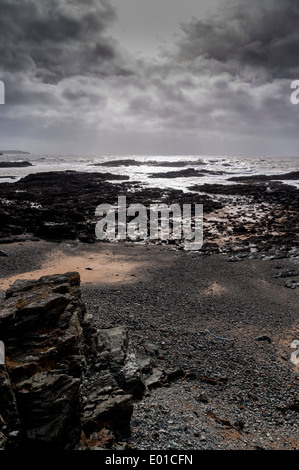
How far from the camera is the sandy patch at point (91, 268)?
13164 millimetres

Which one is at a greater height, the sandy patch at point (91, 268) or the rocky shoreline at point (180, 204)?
the rocky shoreline at point (180, 204)

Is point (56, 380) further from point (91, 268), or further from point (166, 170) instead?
point (166, 170)

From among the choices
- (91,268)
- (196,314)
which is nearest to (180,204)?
(91,268)

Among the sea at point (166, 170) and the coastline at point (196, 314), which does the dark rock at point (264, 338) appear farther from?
the sea at point (166, 170)

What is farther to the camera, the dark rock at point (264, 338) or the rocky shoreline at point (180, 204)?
the rocky shoreline at point (180, 204)

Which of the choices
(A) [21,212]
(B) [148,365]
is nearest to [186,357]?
(B) [148,365]

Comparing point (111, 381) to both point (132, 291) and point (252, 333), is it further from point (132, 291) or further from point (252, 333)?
point (132, 291)

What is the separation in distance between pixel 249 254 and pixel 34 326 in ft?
47.7

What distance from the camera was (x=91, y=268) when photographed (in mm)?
14758

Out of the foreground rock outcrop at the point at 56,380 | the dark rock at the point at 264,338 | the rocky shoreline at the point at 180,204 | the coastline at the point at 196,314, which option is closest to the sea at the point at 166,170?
the rocky shoreline at the point at 180,204

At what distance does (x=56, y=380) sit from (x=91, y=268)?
10.5m

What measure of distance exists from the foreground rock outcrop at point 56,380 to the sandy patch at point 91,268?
6851 mm

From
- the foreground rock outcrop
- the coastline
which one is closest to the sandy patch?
the coastline

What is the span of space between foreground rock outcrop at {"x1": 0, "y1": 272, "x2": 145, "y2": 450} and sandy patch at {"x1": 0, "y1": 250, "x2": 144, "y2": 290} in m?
6.85
